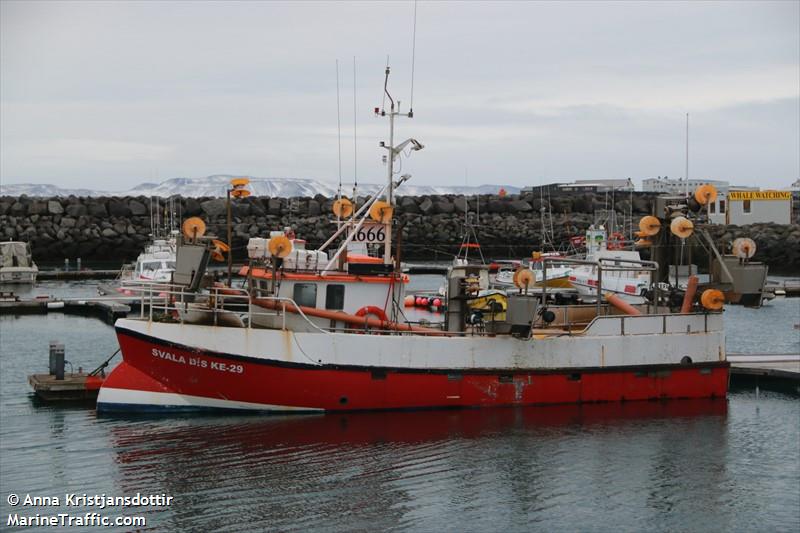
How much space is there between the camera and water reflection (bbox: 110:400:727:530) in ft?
49.6

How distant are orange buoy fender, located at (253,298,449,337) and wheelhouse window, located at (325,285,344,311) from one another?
0.88ft

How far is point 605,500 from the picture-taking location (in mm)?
15883

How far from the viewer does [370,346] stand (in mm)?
19375

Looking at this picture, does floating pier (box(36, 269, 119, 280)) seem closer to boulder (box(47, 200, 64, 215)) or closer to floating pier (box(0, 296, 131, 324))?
floating pier (box(0, 296, 131, 324))

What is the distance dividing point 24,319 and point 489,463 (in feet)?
89.7

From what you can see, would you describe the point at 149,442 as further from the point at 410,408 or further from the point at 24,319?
the point at 24,319

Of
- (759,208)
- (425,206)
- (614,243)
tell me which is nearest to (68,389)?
(614,243)

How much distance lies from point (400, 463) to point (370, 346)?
2.92 metres

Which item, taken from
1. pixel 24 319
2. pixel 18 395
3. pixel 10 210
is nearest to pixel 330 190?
pixel 10 210

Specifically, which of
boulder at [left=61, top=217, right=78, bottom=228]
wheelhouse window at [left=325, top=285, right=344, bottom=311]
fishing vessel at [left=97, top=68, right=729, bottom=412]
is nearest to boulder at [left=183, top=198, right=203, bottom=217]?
boulder at [left=61, top=217, right=78, bottom=228]

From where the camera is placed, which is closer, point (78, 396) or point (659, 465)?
point (659, 465)

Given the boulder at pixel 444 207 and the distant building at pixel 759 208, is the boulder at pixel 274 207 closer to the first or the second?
the boulder at pixel 444 207

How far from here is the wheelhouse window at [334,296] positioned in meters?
20.3

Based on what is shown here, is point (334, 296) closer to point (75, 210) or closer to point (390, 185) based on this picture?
point (390, 185)
